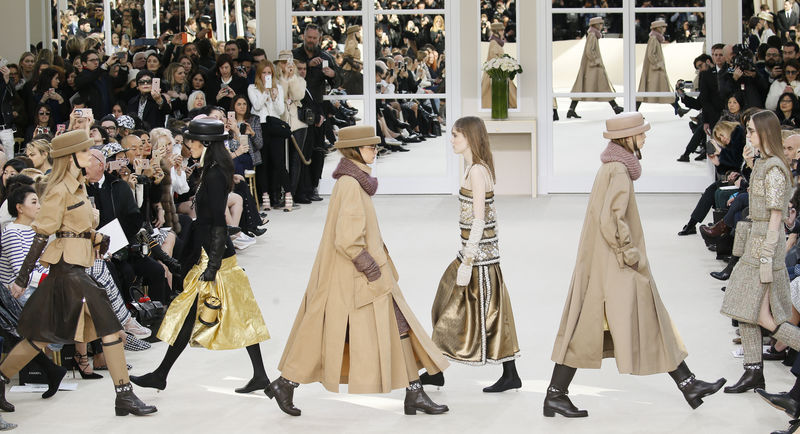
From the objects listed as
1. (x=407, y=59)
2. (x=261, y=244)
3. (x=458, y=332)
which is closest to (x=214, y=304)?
(x=458, y=332)

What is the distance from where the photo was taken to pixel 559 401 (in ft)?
16.8

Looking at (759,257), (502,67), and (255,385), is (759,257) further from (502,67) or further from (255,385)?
(502,67)

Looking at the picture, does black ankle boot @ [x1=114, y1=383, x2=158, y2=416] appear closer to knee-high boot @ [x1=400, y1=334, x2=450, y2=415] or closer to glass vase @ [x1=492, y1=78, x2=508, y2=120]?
knee-high boot @ [x1=400, y1=334, x2=450, y2=415]

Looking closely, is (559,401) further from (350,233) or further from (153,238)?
(153,238)

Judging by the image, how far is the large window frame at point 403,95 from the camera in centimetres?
1231

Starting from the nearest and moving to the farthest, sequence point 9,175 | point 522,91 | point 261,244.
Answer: point 9,175 → point 261,244 → point 522,91

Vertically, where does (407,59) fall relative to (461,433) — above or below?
above

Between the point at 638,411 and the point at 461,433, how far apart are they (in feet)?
→ 2.77

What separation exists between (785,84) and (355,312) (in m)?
7.39

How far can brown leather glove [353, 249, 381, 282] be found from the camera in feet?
16.1

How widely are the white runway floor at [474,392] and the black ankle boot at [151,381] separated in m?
0.08

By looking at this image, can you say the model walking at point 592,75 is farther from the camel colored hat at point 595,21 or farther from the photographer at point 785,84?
the photographer at point 785,84

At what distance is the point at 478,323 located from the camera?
536 cm

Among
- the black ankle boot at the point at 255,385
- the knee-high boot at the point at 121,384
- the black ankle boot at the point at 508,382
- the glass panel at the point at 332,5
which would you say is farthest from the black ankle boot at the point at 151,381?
the glass panel at the point at 332,5
